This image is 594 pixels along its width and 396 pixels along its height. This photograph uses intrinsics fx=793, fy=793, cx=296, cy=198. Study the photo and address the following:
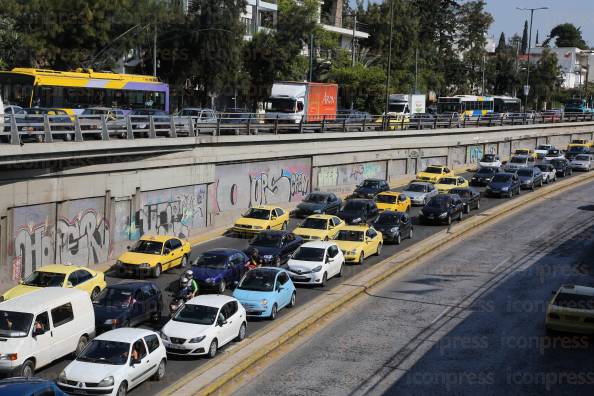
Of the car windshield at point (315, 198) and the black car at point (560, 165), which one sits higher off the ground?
the black car at point (560, 165)

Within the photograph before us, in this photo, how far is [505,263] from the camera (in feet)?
107

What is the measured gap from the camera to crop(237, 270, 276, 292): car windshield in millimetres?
24183

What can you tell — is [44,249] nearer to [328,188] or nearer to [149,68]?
[328,188]

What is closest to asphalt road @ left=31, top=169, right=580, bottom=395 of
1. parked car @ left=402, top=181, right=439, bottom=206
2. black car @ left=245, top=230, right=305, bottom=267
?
parked car @ left=402, top=181, right=439, bottom=206

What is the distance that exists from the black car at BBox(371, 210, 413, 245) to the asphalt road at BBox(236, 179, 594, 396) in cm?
216

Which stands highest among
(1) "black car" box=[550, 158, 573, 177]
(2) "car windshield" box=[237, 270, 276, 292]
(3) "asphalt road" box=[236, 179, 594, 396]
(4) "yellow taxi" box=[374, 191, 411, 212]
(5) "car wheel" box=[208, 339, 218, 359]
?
(1) "black car" box=[550, 158, 573, 177]

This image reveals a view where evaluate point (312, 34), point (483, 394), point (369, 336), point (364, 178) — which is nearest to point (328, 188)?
point (364, 178)

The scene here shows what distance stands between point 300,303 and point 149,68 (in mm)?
46395

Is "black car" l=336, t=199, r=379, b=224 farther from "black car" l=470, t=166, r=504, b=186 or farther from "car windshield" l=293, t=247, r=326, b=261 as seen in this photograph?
"black car" l=470, t=166, r=504, b=186

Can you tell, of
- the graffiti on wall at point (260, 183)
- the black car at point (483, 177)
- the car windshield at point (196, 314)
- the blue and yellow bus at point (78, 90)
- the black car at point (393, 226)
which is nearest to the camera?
the car windshield at point (196, 314)

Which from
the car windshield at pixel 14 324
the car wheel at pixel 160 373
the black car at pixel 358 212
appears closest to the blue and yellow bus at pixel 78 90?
the black car at pixel 358 212

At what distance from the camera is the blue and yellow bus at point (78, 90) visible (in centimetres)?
3888

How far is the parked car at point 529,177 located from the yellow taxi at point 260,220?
2104 centimetres

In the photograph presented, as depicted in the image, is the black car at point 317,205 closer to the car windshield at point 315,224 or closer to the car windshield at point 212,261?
the car windshield at point 315,224
